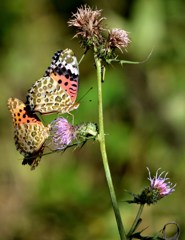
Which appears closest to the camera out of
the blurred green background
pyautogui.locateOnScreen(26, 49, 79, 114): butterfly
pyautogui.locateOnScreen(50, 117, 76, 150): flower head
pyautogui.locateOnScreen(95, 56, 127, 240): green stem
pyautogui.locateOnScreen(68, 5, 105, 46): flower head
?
pyautogui.locateOnScreen(95, 56, 127, 240): green stem

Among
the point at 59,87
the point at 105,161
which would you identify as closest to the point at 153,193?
the point at 105,161

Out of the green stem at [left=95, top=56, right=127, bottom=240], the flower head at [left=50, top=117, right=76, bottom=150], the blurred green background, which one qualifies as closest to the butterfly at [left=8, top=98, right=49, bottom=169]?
the flower head at [left=50, top=117, right=76, bottom=150]

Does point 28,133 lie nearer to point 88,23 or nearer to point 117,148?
point 88,23

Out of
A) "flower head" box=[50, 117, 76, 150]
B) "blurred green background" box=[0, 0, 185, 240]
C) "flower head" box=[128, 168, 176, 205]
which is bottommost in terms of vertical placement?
"flower head" box=[128, 168, 176, 205]

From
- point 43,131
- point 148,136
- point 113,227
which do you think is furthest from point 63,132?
point 148,136

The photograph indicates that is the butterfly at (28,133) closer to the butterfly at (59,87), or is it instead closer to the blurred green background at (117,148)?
the butterfly at (59,87)

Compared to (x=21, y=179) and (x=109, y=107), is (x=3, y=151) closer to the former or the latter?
(x=21, y=179)

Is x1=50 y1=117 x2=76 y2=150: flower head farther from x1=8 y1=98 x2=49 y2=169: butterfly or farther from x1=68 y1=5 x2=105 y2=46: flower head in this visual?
x1=68 y1=5 x2=105 y2=46: flower head
